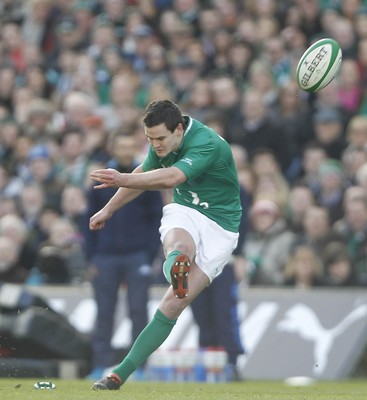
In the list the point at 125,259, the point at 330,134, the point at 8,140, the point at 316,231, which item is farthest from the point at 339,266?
the point at 8,140

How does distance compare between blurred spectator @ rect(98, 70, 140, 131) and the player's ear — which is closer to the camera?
the player's ear

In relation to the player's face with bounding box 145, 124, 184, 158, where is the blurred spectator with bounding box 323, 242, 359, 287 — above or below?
below

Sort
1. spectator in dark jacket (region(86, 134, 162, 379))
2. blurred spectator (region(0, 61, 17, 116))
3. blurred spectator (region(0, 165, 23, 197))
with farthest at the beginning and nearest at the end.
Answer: blurred spectator (region(0, 61, 17, 116)) → blurred spectator (region(0, 165, 23, 197)) → spectator in dark jacket (region(86, 134, 162, 379))

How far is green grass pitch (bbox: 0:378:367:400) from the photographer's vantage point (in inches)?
397

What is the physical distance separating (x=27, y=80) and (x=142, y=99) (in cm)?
227

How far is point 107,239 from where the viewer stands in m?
14.3

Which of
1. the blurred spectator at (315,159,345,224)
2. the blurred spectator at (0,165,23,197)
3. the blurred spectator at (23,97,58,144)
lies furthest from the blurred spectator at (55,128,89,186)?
the blurred spectator at (315,159,345,224)

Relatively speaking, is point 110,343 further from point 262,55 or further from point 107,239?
point 262,55

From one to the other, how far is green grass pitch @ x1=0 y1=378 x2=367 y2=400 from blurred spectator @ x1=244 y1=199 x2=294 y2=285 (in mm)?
1703

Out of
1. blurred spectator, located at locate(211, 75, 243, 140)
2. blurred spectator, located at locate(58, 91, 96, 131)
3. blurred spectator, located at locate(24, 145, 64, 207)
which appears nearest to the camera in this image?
blurred spectator, located at locate(211, 75, 243, 140)

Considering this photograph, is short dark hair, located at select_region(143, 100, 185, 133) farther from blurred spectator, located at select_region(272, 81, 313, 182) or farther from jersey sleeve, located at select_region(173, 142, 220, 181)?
blurred spectator, located at select_region(272, 81, 313, 182)

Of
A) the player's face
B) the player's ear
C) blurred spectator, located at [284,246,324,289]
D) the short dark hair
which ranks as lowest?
blurred spectator, located at [284,246,324,289]

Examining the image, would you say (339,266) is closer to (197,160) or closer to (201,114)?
(201,114)

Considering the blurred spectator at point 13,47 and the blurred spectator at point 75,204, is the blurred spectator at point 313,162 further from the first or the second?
the blurred spectator at point 13,47
